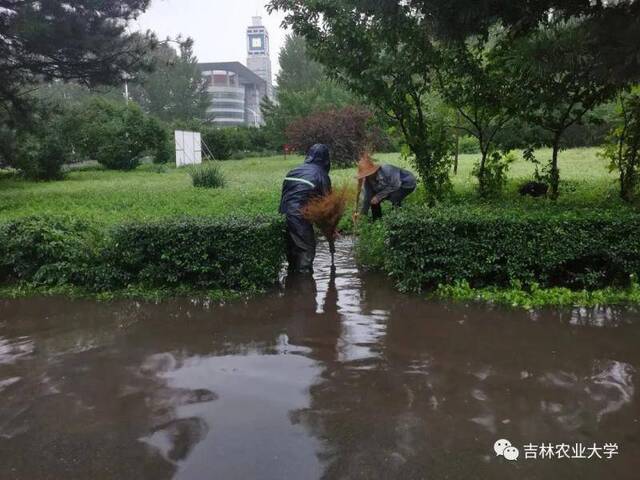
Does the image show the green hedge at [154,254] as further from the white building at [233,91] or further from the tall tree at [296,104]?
the white building at [233,91]

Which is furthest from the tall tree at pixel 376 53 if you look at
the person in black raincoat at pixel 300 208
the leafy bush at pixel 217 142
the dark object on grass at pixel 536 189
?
the leafy bush at pixel 217 142

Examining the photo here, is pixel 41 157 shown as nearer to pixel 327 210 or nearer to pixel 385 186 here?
pixel 385 186

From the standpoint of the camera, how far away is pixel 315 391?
3.94m

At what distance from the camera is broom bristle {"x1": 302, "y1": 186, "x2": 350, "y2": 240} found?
6945 millimetres

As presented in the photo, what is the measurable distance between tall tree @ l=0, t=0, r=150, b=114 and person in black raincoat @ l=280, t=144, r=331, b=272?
7.99 meters

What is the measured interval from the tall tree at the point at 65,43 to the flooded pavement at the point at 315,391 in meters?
8.39

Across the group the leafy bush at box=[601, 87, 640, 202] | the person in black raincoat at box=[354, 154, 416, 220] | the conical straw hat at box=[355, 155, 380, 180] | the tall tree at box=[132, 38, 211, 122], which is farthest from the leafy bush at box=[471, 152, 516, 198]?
the tall tree at box=[132, 38, 211, 122]

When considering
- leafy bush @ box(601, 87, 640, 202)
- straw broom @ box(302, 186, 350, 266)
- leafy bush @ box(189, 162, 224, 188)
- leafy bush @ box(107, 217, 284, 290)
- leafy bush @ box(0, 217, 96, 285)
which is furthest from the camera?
leafy bush @ box(189, 162, 224, 188)

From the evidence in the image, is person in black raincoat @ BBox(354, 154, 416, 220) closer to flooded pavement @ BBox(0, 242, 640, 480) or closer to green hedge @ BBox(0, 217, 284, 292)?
green hedge @ BBox(0, 217, 284, 292)

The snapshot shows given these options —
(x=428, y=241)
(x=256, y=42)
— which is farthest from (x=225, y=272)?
(x=256, y=42)

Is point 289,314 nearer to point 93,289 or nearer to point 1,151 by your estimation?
point 93,289

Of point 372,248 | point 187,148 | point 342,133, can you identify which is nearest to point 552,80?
point 372,248

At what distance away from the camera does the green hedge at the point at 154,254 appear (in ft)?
20.6

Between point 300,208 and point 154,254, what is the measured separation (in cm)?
182
